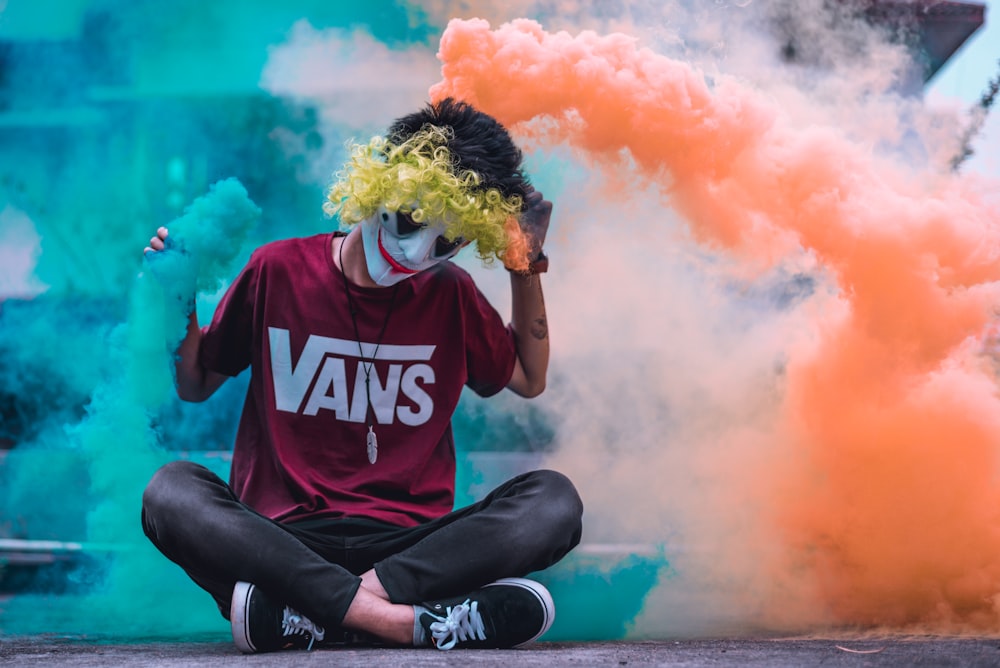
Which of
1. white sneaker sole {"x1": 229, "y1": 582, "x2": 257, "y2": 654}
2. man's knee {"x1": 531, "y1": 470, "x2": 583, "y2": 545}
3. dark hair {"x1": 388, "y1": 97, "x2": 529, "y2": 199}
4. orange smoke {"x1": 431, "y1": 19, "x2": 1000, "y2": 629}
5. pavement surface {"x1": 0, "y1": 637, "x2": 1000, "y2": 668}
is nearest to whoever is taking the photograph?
pavement surface {"x1": 0, "y1": 637, "x2": 1000, "y2": 668}

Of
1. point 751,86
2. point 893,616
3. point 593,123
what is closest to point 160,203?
point 593,123

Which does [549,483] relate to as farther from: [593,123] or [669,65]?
[669,65]

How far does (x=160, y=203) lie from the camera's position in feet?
10.8

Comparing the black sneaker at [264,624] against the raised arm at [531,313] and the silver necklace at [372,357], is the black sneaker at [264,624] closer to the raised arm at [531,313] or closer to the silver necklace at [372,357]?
the silver necklace at [372,357]

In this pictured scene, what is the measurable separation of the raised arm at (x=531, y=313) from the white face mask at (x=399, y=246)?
0.21 meters

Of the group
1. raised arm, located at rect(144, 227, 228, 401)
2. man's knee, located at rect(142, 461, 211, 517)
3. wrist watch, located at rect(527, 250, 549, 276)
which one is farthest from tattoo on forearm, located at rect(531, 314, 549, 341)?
man's knee, located at rect(142, 461, 211, 517)

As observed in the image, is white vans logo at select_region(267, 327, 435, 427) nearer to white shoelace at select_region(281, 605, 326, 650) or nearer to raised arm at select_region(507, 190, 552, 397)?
raised arm at select_region(507, 190, 552, 397)

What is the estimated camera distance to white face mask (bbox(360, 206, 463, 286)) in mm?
2363

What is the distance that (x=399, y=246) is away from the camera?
2.38 meters

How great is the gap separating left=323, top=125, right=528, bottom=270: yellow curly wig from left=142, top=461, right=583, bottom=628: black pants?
1.89 feet

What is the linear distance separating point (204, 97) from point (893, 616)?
253 centimetres

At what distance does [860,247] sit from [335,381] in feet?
4.79

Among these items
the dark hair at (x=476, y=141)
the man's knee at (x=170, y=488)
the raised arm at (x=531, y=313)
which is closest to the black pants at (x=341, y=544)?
the man's knee at (x=170, y=488)

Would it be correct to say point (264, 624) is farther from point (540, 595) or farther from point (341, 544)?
point (540, 595)
